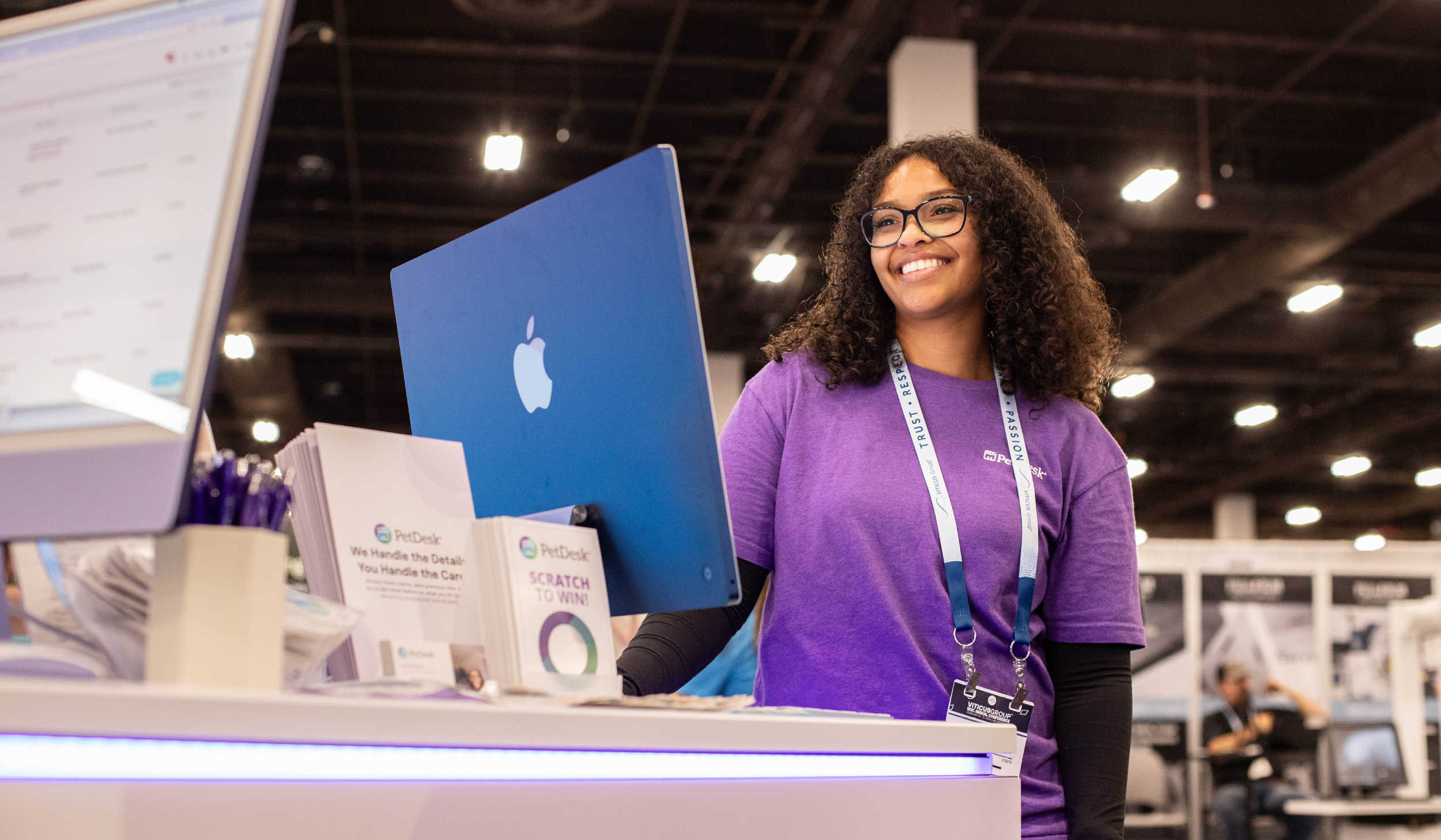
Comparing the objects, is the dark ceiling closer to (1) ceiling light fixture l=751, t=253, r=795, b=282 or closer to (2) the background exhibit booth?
(1) ceiling light fixture l=751, t=253, r=795, b=282

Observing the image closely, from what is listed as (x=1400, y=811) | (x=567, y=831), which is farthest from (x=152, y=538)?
(x=1400, y=811)

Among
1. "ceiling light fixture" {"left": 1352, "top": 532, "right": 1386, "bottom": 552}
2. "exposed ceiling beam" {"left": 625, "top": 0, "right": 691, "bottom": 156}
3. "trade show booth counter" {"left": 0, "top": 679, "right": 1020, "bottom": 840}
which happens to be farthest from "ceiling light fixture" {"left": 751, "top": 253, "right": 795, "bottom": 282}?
"ceiling light fixture" {"left": 1352, "top": 532, "right": 1386, "bottom": 552}

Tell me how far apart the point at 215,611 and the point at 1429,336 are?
11758 mm

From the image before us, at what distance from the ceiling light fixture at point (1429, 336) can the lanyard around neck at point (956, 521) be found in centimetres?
1055

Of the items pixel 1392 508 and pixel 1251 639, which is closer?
pixel 1251 639

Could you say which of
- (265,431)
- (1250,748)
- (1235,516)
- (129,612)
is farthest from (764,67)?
(1235,516)

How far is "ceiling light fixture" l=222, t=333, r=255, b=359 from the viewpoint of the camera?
991 centimetres

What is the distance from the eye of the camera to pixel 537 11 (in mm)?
6059

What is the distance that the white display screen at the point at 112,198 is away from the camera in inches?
31.0

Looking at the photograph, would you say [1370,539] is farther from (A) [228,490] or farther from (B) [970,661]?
(A) [228,490]

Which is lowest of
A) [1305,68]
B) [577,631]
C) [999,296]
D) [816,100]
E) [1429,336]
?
[577,631]

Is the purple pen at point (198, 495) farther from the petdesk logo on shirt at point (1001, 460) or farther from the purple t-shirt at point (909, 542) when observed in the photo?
the petdesk logo on shirt at point (1001, 460)

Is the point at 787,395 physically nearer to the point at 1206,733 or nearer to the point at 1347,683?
the point at 1206,733

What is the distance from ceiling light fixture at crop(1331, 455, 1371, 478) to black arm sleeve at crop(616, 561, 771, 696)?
17.1m
